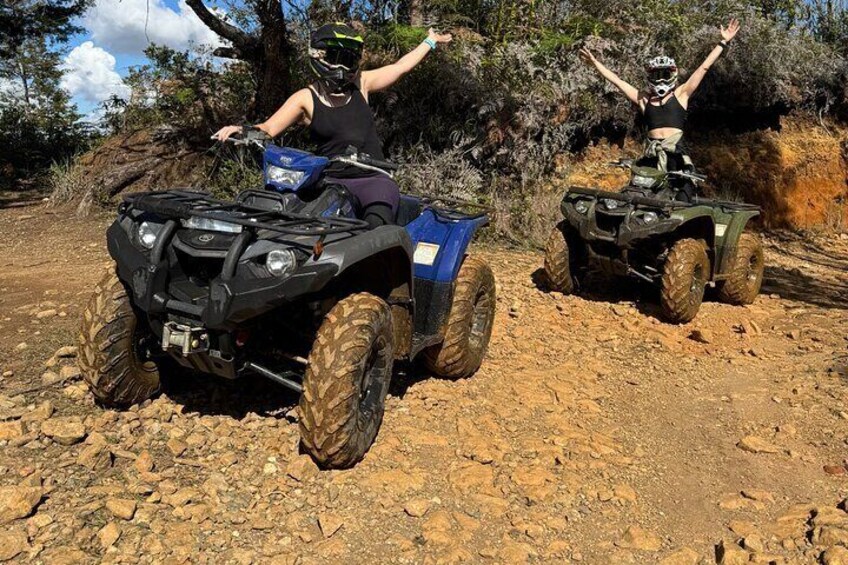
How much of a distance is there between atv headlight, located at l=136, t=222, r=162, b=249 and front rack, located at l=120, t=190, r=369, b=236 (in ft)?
0.30

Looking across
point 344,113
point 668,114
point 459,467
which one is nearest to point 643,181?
point 668,114

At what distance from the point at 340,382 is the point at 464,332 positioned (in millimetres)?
1468

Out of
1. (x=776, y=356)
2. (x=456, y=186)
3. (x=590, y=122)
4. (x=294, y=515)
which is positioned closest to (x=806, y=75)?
(x=590, y=122)

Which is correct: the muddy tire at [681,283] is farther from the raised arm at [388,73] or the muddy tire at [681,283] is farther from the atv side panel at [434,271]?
the raised arm at [388,73]

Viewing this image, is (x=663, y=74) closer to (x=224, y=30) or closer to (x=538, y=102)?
(x=538, y=102)

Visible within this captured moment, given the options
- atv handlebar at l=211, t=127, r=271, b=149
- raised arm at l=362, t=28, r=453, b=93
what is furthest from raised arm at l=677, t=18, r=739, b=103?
atv handlebar at l=211, t=127, r=271, b=149

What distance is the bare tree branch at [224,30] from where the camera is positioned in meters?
9.16

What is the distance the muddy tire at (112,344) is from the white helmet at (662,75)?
17.2ft

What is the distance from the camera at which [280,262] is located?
2.82m

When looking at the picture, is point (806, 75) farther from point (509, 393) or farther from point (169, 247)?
point (169, 247)

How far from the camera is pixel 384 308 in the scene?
3221 millimetres

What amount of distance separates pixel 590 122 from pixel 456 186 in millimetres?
2670

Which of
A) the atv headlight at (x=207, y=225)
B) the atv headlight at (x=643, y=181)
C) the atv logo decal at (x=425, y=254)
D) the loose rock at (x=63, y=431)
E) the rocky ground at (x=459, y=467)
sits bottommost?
the rocky ground at (x=459, y=467)

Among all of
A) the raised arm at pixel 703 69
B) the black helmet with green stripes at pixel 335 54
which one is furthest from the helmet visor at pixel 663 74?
the black helmet with green stripes at pixel 335 54
